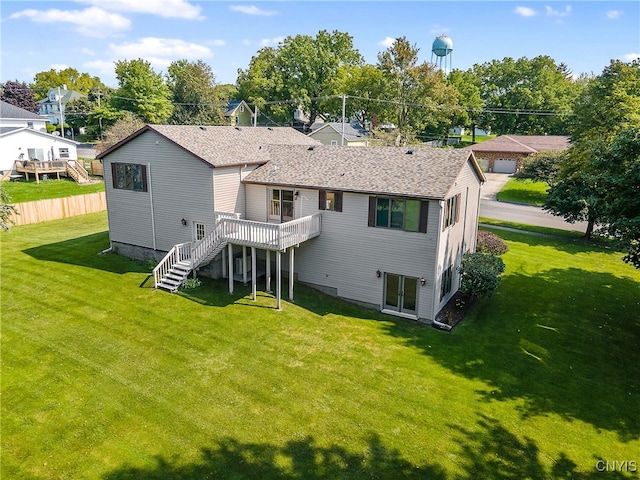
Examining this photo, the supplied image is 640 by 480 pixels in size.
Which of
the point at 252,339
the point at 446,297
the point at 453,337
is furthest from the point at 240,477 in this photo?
the point at 446,297

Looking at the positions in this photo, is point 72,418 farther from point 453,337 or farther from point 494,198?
point 494,198

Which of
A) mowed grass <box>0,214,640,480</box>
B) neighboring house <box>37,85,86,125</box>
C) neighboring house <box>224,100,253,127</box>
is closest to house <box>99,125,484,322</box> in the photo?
mowed grass <box>0,214,640,480</box>

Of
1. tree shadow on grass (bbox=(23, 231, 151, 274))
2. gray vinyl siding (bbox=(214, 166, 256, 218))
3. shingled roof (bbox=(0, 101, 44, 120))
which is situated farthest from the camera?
shingled roof (bbox=(0, 101, 44, 120))

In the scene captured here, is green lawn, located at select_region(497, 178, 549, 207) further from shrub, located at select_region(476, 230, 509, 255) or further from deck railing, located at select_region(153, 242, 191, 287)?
deck railing, located at select_region(153, 242, 191, 287)

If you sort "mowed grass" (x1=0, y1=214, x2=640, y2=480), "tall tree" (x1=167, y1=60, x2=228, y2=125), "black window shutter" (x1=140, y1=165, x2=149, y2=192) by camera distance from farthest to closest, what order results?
"tall tree" (x1=167, y1=60, x2=228, y2=125), "black window shutter" (x1=140, y1=165, x2=149, y2=192), "mowed grass" (x1=0, y1=214, x2=640, y2=480)

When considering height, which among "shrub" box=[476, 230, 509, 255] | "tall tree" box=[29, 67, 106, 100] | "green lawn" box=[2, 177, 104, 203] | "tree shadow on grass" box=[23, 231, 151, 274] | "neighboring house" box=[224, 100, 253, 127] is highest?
"tall tree" box=[29, 67, 106, 100]

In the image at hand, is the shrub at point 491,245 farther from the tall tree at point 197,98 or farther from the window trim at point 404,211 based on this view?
the tall tree at point 197,98
